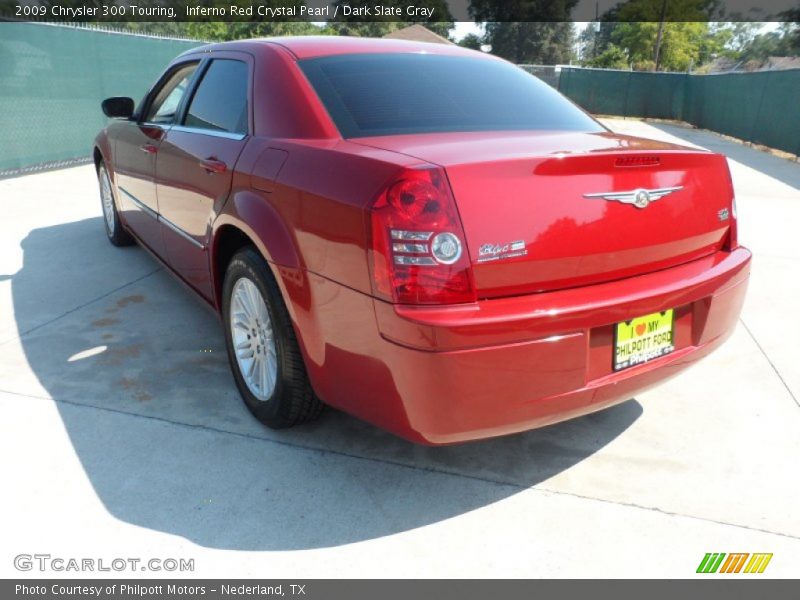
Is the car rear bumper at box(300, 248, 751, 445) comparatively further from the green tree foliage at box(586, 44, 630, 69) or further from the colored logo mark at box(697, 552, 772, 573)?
the green tree foliage at box(586, 44, 630, 69)

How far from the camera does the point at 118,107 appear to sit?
15.4ft

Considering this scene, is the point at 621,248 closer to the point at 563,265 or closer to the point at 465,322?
the point at 563,265

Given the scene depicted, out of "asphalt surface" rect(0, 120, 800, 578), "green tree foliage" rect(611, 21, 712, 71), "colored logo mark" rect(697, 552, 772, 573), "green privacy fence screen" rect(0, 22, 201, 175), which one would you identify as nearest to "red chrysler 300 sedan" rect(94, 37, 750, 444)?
"asphalt surface" rect(0, 120, 800, 578)

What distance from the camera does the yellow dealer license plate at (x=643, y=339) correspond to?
7.42 feet

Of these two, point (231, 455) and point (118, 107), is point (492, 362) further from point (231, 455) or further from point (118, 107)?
point (118, 107)

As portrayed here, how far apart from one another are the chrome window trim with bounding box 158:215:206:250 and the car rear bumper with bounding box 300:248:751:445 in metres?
1.29

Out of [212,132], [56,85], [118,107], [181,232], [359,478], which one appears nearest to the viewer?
[359,478]

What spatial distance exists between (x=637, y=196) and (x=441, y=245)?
0.77m

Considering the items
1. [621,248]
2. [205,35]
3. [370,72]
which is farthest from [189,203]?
[205,35]

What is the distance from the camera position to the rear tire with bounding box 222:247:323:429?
2621mm

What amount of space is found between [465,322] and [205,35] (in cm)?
5618

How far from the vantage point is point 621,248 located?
7.47ft

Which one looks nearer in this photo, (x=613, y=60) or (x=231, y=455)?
(x=231, y=455)

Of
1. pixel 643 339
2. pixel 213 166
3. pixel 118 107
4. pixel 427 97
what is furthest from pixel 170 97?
pixel 643 339
